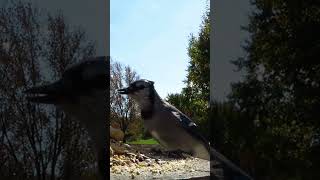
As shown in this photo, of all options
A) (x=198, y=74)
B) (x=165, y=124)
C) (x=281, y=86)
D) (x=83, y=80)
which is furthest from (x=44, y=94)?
(x=198, y=74)

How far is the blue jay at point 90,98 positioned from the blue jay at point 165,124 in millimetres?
845

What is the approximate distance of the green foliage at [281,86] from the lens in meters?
5.95

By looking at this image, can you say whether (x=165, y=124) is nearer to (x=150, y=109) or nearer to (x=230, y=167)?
(x=150, y=109)

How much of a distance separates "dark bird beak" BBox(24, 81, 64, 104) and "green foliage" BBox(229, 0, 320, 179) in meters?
1.85

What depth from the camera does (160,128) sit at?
651cm

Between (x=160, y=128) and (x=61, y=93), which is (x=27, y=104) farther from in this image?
(x=160, y=128)

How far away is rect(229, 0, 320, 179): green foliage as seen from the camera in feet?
19.5

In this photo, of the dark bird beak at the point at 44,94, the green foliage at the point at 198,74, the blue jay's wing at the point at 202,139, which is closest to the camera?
the dark bird beak at the point at 44,94

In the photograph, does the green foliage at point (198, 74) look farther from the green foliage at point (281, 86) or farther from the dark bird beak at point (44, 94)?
the dark bird beak at point (44, 94)

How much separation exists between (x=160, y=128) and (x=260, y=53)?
1405 millimetres

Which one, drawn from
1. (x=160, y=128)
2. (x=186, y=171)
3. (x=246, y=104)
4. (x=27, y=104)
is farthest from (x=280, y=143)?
(x=27, y=104)

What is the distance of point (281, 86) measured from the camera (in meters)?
6.03

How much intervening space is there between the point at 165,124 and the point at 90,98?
3.66 ft

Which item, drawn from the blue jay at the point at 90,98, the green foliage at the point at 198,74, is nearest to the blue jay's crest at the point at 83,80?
the blue jay at the point at 90,98
